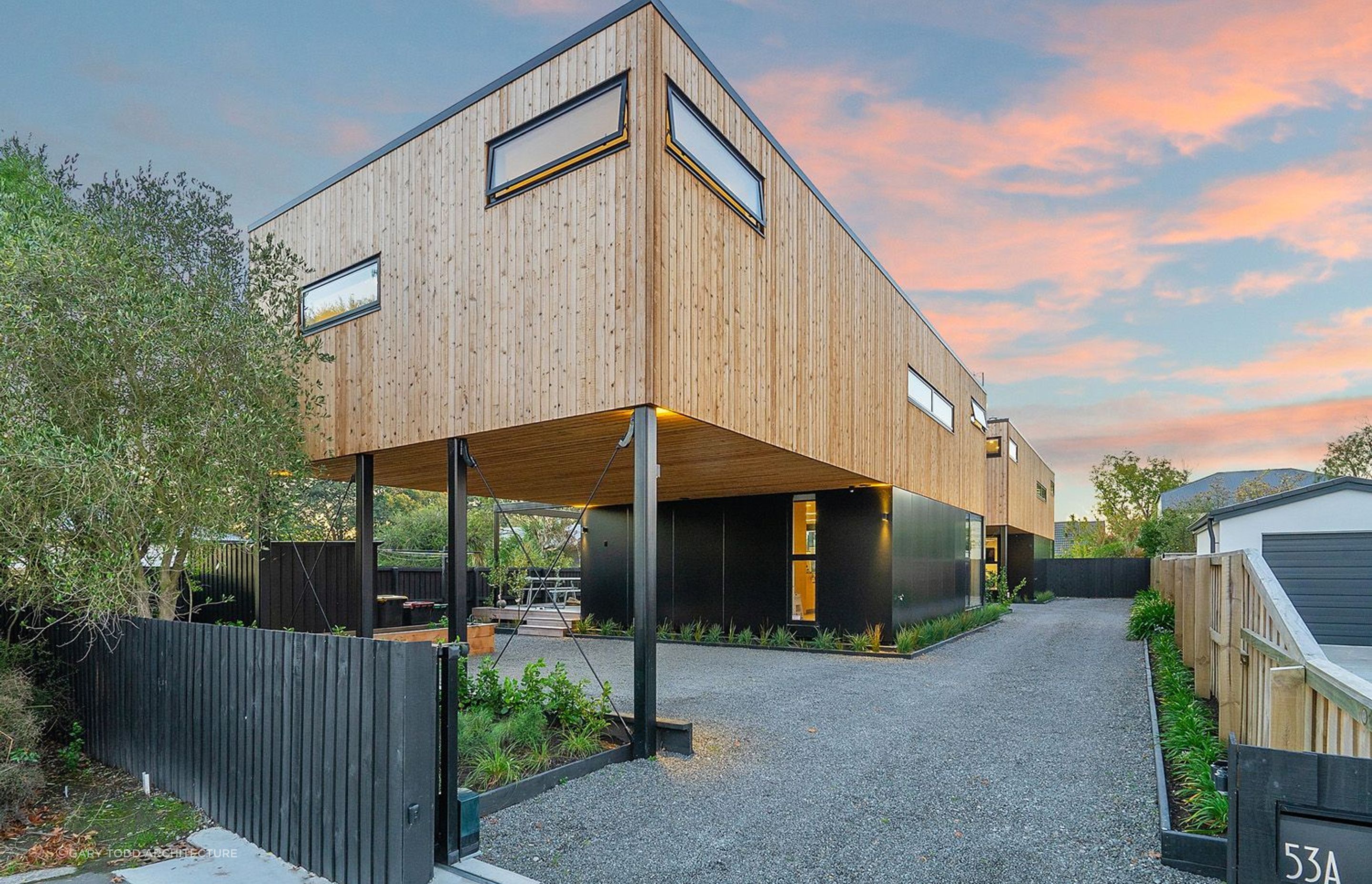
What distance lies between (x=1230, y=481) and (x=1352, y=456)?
2859cm

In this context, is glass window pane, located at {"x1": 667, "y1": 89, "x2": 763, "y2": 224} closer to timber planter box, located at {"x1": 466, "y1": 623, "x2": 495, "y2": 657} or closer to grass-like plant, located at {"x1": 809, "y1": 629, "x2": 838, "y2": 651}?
grass-like plant, located at {"x1": 809, "y1": 629, "x2": 838, "y2": 651}

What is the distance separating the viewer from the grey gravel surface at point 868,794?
377 centimetres

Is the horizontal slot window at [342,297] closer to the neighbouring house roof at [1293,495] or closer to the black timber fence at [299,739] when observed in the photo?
the black timber fence at [299,739]

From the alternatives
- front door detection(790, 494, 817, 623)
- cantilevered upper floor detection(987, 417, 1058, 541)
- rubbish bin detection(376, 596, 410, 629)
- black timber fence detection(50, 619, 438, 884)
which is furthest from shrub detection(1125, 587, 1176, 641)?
black timber fence detection(50, 619, 438, 884)

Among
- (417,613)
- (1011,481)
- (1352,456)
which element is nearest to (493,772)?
(417,613)

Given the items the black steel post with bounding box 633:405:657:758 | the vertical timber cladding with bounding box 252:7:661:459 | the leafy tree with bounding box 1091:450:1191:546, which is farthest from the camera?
the leafy tree with bounding box 1091:450:1191:546

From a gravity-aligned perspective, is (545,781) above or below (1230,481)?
below

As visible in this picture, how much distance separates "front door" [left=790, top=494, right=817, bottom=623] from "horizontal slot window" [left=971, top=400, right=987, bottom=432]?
7.33 metres

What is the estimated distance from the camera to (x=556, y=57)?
258 inches

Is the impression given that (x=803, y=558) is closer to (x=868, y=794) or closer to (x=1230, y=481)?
(x=868, y=794)

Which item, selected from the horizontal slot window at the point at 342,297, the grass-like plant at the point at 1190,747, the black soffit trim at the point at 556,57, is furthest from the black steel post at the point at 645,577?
the horizontal slot window at the point at 342,297

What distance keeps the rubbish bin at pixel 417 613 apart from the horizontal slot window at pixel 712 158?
366 inches

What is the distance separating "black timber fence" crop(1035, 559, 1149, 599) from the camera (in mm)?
28469

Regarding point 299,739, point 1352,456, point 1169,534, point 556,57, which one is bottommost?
point 1169,534
